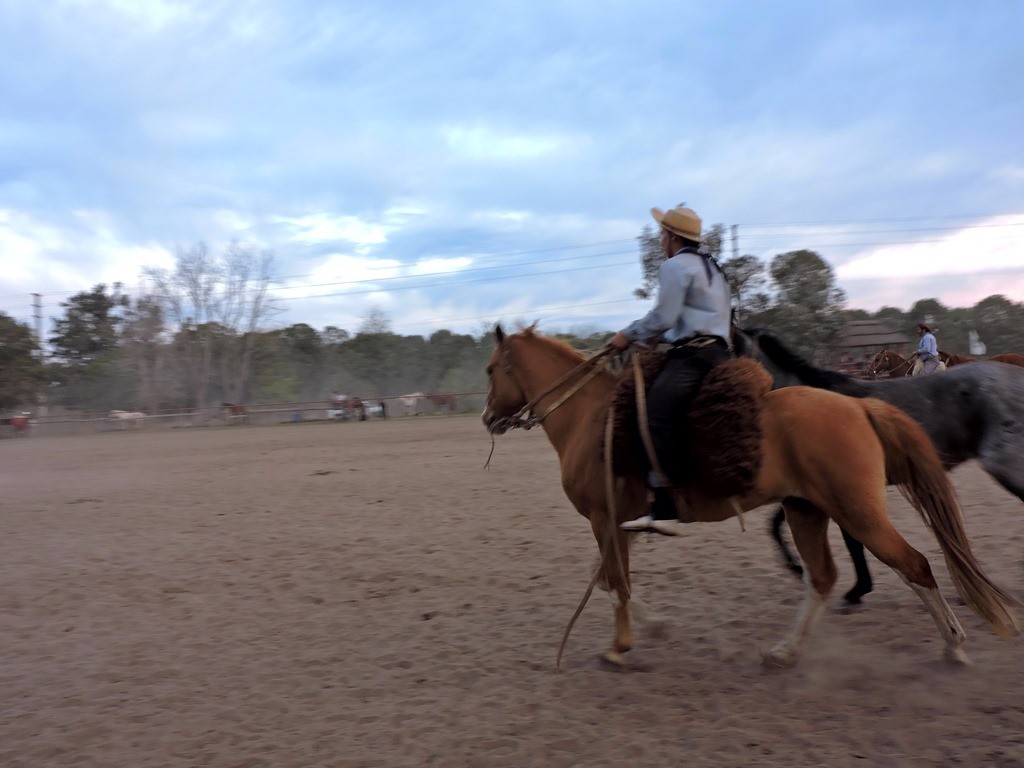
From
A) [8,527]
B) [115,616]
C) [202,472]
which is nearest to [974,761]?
[115,616]

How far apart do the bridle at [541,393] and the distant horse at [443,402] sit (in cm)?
3286

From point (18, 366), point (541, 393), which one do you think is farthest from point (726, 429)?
point (18, 366)

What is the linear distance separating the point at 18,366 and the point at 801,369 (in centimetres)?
4819

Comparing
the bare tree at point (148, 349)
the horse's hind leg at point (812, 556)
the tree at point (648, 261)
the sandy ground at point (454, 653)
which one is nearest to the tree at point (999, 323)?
the tree at point (648, 261)

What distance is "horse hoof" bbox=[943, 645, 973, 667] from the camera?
12.6ft

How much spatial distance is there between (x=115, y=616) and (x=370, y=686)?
8.98 feet

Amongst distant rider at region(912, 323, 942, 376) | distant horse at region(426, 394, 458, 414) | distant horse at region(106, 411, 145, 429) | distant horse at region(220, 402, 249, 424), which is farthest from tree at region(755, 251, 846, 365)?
distant horse at region(106, 411, 145, 429)

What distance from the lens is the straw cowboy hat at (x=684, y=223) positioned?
416 centimetres

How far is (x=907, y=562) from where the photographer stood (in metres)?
3.67

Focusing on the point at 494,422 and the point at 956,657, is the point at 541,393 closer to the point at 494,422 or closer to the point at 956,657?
the point at 494,422

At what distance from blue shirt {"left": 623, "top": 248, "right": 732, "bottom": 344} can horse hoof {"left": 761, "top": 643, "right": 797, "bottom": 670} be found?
1.79 meters

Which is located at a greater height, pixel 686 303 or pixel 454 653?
pixel 686 303

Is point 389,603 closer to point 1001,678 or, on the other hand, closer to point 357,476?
point 1001,678

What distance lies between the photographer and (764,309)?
107 feet
